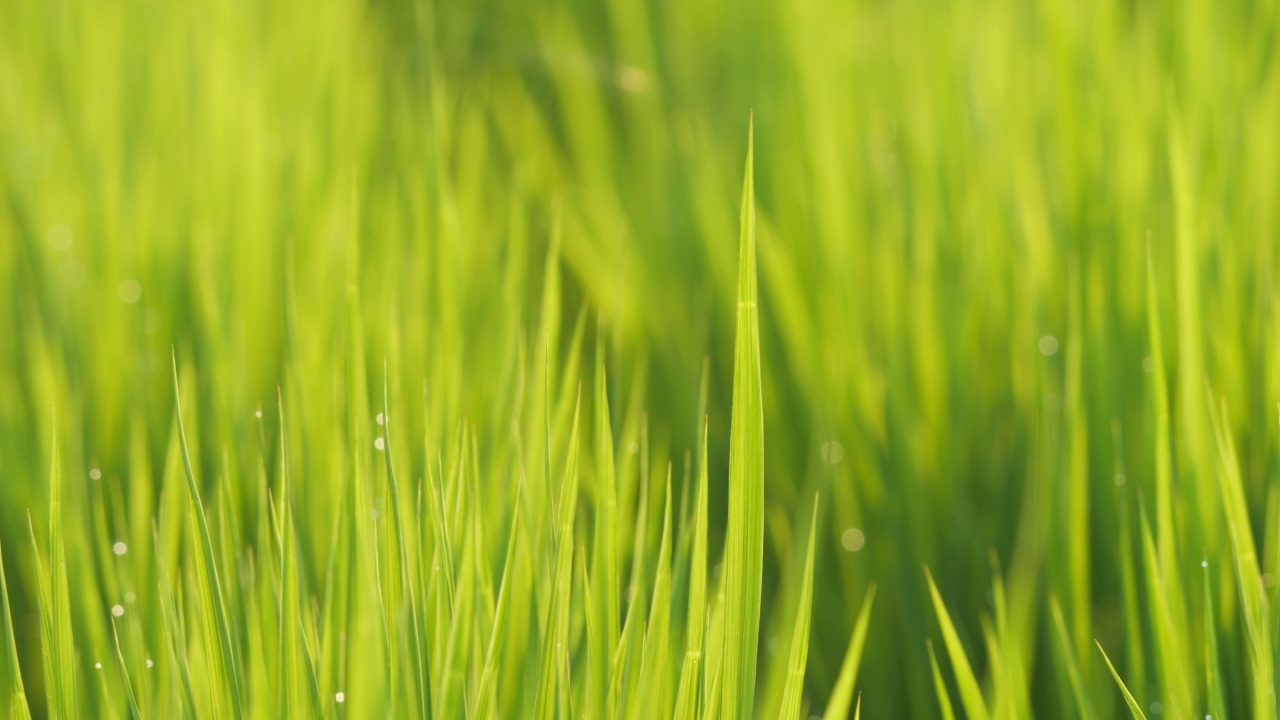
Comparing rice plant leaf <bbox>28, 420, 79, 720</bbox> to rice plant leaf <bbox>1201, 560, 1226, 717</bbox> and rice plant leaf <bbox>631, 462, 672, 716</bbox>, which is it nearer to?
rice plant leaf <bbox>631, 462, 672, 716</bbox>

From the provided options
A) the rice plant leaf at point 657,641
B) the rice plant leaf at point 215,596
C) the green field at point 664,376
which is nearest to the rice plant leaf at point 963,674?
the green field at point 664,376

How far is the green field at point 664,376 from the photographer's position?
0.38 metres

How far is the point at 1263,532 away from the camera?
512 millimetres

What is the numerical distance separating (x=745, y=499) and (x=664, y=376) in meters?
0.37

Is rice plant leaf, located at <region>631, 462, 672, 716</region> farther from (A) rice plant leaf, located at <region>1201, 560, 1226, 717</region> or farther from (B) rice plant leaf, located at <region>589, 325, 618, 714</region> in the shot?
(A) rice plant leaf, located at <region>1201, 560, 1226, 717</region>

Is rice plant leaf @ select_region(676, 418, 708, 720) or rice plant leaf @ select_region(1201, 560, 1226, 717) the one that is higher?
rice plant leaf @ select_region(676, 418, 708, 720)

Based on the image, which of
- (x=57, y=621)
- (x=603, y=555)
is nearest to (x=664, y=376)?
(x=603, y=555)

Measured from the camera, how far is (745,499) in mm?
331

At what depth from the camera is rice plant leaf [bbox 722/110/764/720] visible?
323 millimetres

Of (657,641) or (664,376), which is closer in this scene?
(657,641)

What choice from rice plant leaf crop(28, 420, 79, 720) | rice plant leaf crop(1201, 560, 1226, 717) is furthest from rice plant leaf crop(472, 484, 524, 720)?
rice plant leaf crop(1201, 560, 1226, 717)

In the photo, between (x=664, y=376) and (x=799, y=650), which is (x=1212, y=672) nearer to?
(x=799, y=650)

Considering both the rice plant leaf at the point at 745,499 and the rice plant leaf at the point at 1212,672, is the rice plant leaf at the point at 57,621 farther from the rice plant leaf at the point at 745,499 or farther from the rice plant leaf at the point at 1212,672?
the rice plant leaf at the point at 1212,672

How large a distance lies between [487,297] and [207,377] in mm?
173
